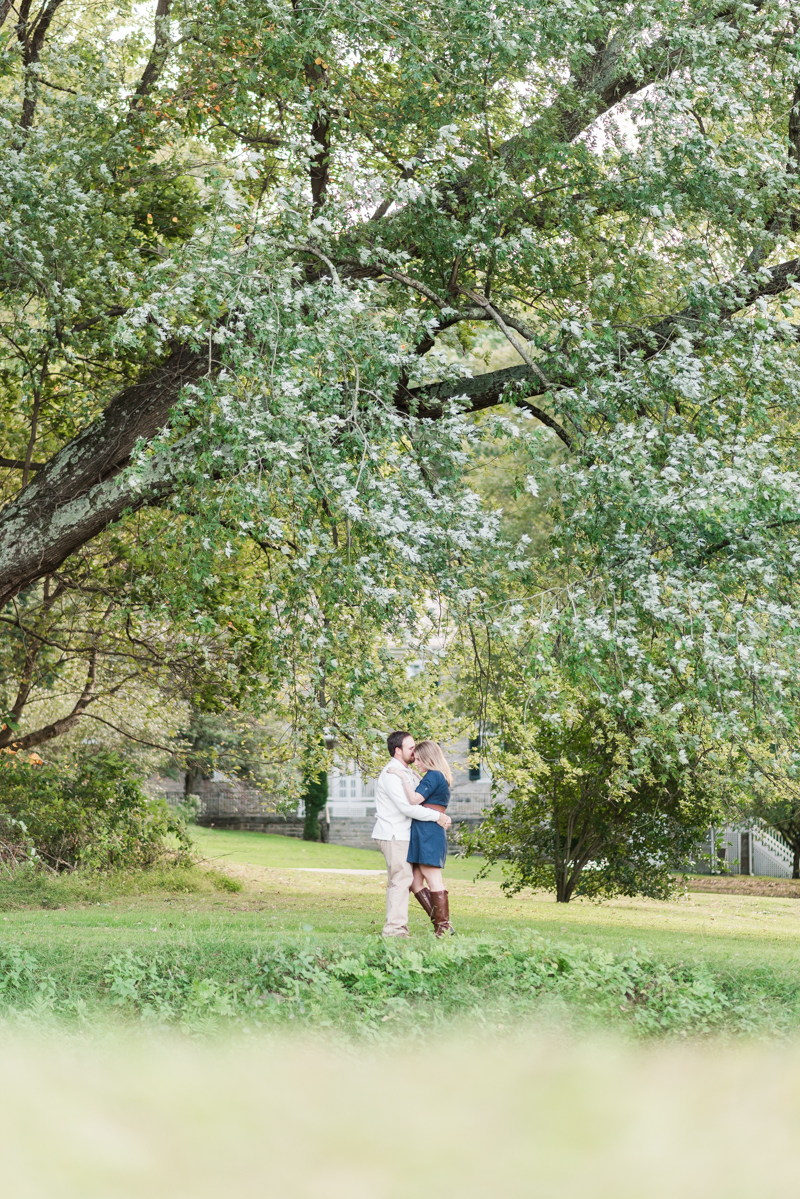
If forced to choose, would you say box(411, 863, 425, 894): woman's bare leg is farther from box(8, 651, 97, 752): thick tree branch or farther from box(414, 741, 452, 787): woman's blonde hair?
box(8, 651, 97, 752): thick tree branch

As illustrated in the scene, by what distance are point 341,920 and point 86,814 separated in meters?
6.10

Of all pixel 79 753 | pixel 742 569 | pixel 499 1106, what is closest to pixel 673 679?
pixel 742 569

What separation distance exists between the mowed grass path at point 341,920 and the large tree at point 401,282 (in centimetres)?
252

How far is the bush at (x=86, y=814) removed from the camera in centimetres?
1608

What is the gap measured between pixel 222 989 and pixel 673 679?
3868 millimetres

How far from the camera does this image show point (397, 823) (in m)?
9.15

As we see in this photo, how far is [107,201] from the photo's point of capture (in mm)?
10320

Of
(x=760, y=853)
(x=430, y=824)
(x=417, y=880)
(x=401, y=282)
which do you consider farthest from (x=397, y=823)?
(x=760, y=853)

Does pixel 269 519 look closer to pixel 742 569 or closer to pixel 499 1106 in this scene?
pixel 742 569

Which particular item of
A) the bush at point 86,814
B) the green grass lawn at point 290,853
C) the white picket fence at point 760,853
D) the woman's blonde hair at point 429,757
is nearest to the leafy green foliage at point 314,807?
the green grass lawn at point 290,853

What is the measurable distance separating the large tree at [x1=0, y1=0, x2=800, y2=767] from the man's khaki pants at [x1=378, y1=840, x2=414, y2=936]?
57.2 inches

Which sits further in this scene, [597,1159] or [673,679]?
[673,679]

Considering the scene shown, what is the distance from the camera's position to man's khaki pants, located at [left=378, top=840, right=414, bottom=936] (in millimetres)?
9109

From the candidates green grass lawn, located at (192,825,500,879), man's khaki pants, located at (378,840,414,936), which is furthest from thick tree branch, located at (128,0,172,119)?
green grass lawn, located at (192,825,500,879)
